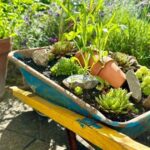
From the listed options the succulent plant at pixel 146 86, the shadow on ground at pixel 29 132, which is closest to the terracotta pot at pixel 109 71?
the succulent plant at pixel 146 86

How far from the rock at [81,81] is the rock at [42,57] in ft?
1.06

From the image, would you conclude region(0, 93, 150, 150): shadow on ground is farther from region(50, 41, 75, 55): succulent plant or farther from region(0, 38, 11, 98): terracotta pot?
region(50, 41, 75, 55): succulent plant

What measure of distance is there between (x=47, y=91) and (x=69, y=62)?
0.26 meters

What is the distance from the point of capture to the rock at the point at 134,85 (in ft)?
7.00

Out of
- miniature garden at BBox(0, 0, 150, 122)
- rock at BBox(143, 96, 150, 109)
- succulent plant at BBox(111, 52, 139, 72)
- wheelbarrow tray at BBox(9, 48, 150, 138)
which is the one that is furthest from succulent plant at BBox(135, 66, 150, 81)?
wheelbarrow tray at BBox(9, 48, 150, 138)

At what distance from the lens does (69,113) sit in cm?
207

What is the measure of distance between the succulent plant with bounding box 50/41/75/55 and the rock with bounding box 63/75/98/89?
384 millimetres

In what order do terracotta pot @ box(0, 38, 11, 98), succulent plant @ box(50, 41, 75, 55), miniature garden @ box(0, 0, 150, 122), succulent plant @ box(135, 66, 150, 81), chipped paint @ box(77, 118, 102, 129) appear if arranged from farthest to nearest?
terracotta pot @ box(0, 38, 11, 98)
succulent plant @ box(50, 41, 75, 55)
succulent plant @ box(135, 66, 150, 81)
miniature garden @ box(0, 0, 150, 122)
chipped paint @ box(77, 118, 102, 129)

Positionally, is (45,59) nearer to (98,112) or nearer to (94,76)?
(94,76)

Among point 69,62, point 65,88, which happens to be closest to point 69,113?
point 65,88

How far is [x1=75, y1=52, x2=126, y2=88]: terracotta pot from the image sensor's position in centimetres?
220

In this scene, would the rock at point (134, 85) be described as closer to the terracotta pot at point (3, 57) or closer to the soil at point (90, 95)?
the soil at point (90, 95)

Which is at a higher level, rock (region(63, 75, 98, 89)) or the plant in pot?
the plant in pot

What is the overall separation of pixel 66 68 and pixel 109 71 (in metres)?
0.29
